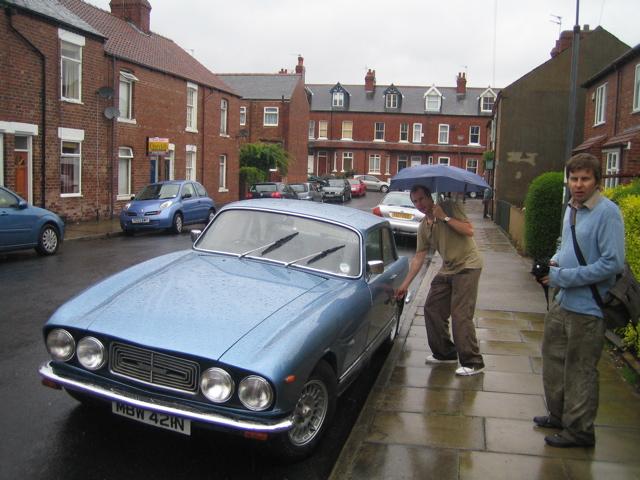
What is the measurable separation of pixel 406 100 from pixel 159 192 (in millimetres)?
49562

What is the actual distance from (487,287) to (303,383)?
781 cm

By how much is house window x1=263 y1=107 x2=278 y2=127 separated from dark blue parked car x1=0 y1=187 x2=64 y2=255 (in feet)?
121

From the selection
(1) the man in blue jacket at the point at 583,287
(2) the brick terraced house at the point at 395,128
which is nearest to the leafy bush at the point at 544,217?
(1) the man in blue jacket at the point at 583,287

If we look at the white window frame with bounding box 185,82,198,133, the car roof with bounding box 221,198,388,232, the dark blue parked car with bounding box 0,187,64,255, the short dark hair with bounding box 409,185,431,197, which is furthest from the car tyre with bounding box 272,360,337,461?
the white window frame with bounding box 185,82,198,133

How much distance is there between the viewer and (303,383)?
12.7 feet

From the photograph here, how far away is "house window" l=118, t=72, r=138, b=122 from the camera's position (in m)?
24.3

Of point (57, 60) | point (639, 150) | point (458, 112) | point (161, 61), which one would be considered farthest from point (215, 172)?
point (458, 112)

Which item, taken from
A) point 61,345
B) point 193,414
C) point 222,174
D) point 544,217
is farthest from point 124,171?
point 193,414

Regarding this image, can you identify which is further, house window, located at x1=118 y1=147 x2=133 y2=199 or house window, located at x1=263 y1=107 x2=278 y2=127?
house window, located at x1=263 y1=107 x2=278 y2=127

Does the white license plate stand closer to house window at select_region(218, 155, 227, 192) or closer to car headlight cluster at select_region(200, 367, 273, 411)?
car headlight cluster at select_region(200, 367, 273, 411)

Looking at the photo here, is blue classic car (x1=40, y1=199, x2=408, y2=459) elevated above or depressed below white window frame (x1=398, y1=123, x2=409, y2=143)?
below

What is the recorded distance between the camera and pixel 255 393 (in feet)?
11.9

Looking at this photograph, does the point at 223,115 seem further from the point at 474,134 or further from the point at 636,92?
the point at 474,134

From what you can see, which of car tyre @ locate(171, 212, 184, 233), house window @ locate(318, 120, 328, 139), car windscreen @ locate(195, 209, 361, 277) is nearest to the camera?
car windscreen @ locate(195, 209, 361, 277)
